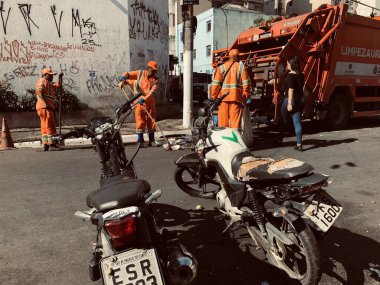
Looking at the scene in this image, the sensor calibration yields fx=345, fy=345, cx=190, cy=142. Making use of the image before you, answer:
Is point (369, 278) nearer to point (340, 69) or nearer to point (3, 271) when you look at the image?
point (3, 271)

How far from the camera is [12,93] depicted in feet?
34.7

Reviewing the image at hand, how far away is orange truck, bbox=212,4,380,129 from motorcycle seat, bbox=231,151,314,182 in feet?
17.1

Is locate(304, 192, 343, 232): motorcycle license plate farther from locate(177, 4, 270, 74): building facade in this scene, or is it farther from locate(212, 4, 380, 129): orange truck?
locate(177, 4, 270, 74): building facade

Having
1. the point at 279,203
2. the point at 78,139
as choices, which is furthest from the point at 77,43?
the point at 279,203

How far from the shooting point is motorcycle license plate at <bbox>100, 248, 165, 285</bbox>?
1901 millimetres

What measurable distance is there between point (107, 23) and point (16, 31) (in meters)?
2.89

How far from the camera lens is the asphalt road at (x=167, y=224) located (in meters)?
2.75

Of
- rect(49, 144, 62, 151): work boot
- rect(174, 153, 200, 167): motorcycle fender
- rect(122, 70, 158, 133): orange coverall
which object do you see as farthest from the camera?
rect(49, 144, 62, 151): work boot

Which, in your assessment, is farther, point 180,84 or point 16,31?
point 180,84

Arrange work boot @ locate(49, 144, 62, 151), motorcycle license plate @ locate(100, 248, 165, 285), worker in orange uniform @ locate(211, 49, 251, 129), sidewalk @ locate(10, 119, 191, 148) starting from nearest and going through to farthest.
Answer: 1. motorcycle license plate @ locate(100, 248, 165, 285)
2. worker in orange uniform @ locate(211, 49, 251, 129)
3. work boot @ locate(49, 144, 62, 151)
4. sidewalk @ locate(10, 119, 191, 148)

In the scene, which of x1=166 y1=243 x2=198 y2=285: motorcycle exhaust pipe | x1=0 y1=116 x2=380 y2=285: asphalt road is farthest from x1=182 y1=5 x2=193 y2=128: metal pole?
x1=166 y1=243 x2=198 y2=285: motorcycle exhaust pipe

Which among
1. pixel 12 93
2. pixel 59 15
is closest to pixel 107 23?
pixel 59 15

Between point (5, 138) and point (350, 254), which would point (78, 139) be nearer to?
point (5, 138)

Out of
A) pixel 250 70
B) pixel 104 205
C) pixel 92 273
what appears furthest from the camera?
pixel 250 70
